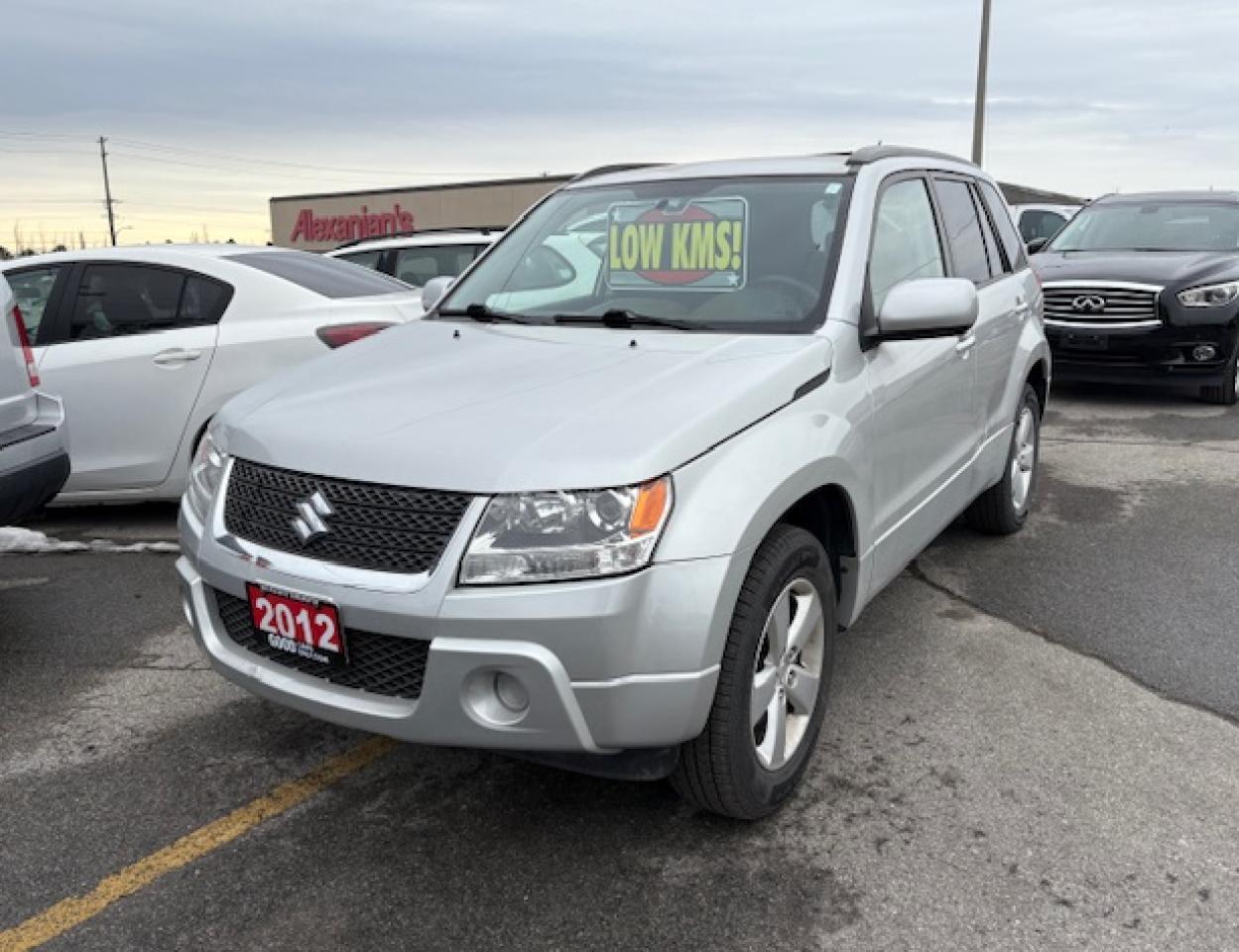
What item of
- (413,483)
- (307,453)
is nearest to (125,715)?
(307,453)

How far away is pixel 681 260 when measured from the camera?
3605 millimetres

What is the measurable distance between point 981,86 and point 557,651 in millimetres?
19802

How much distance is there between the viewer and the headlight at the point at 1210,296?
27.8ft

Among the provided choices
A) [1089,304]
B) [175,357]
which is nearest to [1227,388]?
[1089,304]

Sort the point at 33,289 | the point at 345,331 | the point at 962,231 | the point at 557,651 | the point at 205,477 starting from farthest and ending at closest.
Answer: the point at 33,289, the point at 345,331, the point at 962,231, the point at 205,477, the point at 557,651

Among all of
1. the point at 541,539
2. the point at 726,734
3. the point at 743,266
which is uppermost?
the point at 743,266

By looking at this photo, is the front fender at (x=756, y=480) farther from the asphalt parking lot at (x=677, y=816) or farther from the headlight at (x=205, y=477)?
the headlight at (x=205, y=477)

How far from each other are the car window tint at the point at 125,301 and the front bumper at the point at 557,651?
3.80 metres

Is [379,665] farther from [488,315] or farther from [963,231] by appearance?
[963,231]

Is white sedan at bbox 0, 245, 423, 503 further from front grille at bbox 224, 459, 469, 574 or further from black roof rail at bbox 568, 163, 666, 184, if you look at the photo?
front grille at bbox 224, 459, 469, 574

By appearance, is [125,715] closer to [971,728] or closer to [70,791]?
[70,791]

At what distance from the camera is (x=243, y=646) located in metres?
2.83

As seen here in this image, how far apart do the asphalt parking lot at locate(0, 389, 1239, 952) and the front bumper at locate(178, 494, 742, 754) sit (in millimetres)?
458

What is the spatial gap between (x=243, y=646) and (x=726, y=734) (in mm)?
1287
